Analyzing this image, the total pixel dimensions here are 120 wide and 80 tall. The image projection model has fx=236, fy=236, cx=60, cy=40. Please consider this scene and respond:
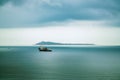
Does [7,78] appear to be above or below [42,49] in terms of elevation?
below

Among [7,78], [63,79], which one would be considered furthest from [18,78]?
[63,79]

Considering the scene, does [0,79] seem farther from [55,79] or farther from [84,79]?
[84,79]

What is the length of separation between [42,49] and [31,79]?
225ft

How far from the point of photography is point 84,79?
20219mm

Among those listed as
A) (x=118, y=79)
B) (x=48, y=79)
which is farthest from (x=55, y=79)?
(x=118, y=79)

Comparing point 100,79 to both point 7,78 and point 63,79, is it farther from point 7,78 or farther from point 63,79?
point 7,78

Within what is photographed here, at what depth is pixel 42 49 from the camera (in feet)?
291

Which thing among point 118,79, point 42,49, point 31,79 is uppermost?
point 42,49

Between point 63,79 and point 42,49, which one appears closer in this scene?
point 63,79

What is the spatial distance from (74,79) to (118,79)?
3.62 metres

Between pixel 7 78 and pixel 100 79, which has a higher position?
pixel 7 78

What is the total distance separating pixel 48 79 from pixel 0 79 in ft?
13.0

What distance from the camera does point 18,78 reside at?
66.6 feet

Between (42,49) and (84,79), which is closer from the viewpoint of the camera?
(84,79)
